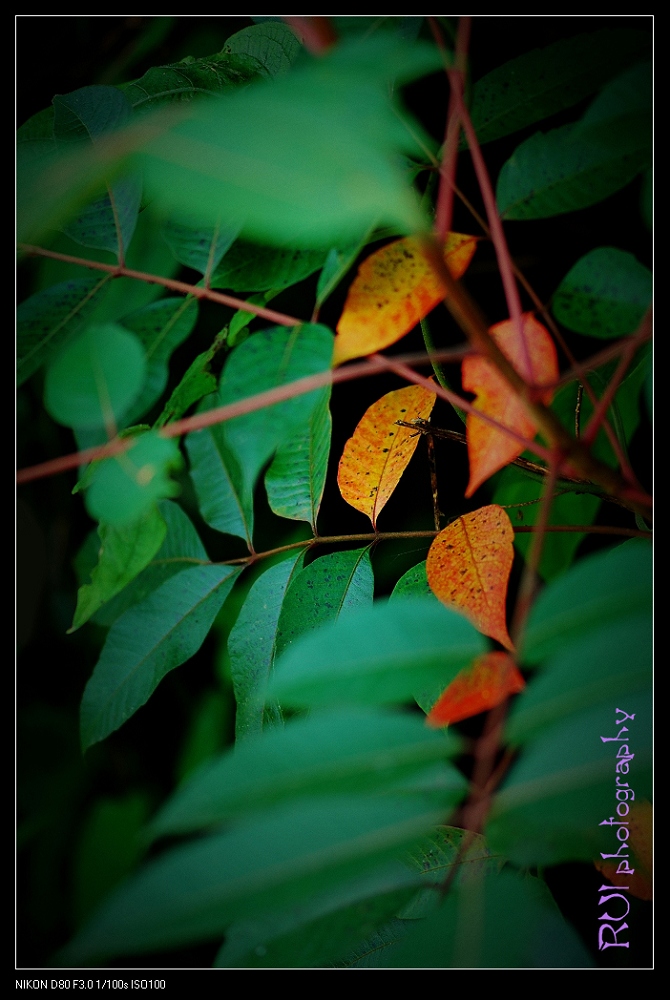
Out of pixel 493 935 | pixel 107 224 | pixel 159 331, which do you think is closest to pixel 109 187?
pixel 107 224

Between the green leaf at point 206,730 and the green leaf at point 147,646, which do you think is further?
the green leaf at point 206,730

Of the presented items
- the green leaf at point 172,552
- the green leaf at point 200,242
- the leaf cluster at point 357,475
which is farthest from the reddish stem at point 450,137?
the green leaf at point 172,552

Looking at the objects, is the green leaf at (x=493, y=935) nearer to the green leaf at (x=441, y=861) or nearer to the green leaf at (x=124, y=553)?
the green leaf at (x=441, y=861)

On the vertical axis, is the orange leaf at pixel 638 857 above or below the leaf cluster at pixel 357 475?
below

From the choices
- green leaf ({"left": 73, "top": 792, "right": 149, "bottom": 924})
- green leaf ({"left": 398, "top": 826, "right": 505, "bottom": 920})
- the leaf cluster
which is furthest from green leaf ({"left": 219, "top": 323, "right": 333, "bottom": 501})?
green leaf ({"left": 73, "top": 792, "right": 149, "bottom": 924})

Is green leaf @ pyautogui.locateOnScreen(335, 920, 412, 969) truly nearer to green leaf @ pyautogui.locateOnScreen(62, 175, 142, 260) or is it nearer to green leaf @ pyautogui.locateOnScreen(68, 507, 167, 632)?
green leaf @ pyautogui.locateOnScreen(68, 507, 167, 632)

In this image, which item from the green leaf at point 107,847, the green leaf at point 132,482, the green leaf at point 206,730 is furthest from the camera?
the green leaf at point 206,730
